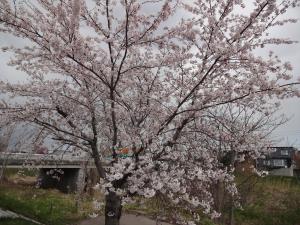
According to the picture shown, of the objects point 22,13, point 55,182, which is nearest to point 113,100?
point 22,13

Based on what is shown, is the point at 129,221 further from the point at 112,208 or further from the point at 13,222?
the point at 112,208

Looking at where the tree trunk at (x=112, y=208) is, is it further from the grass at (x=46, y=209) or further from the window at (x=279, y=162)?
the window at (x=279, y=162)

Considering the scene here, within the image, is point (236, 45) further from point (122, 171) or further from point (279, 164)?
point (279, 164)

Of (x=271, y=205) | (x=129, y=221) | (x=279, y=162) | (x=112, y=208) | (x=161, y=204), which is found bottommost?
(x=129, y=221)

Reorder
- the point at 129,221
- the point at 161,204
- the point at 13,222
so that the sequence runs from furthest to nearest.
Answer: the point at 129,221 → the point at 13,222 → the point at 161,204

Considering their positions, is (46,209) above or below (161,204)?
below

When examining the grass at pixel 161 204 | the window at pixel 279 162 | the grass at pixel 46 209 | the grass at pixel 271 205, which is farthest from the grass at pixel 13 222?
the window at pixel 279 162

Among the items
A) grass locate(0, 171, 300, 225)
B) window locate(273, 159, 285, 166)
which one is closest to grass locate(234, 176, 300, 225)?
grass locate(0, 171, 300, 225)

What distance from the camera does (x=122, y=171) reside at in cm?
664

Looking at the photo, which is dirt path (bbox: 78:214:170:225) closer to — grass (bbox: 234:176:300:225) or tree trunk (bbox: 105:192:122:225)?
tree trunk (bbox: 105:192:122:225)

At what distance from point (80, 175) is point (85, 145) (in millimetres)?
19715

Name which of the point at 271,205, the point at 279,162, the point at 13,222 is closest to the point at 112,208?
the point at 13,222

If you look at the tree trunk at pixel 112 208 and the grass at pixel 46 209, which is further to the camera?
the grass at pixel 46 209

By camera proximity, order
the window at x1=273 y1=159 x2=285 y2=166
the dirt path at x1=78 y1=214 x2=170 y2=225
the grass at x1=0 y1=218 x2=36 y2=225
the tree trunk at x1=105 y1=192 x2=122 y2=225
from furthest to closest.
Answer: the window at x1=273 y1=159 x2=285 y2=166 → the dirt path at x1=78 y1=214 x2=170 y2=225 → the grass at x1=0 y1=218 x2=36 y2=225 → the tree trunk at x1=105 y1=192 x2=122 y2=225
